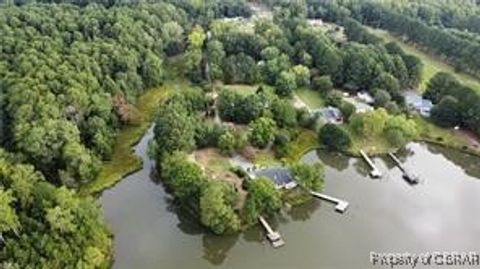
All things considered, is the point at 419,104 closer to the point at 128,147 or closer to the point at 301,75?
the point at 301,75

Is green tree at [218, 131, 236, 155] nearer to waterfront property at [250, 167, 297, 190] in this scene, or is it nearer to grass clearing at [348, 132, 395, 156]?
waterfront property at [250, 167, 297, 190]

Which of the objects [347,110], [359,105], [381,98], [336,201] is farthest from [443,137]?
[336,201]

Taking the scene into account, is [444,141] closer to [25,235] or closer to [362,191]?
[362,191]

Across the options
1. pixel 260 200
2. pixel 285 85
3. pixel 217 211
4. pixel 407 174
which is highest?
pixel 217 211

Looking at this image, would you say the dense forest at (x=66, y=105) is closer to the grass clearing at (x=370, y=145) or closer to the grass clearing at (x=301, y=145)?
the grass clearing at (x=301, y=145)

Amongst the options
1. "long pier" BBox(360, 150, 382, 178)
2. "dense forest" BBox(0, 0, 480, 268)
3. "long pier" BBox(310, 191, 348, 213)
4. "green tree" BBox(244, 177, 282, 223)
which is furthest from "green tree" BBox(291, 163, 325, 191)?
"long pier" BBox(360, 150, 382, 178)

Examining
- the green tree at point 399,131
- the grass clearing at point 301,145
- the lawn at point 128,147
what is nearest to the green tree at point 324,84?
the grass clearing at point 301,145
